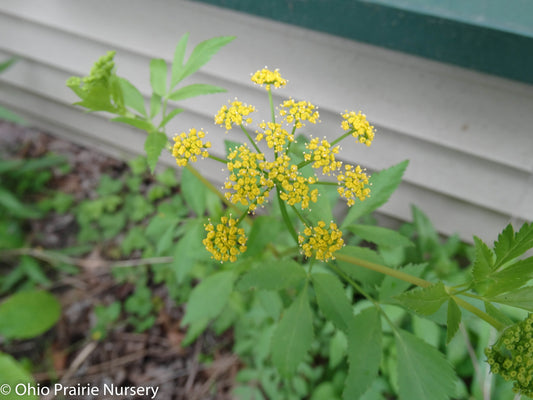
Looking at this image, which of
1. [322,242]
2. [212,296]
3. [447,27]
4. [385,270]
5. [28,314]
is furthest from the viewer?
[28,314]

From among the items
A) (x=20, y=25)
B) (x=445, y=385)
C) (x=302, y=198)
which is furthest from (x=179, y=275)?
(x=20, y=25)

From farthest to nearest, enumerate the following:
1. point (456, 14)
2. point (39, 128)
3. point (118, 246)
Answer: point (39, 128) < point (118, 246) < point (456, 14)

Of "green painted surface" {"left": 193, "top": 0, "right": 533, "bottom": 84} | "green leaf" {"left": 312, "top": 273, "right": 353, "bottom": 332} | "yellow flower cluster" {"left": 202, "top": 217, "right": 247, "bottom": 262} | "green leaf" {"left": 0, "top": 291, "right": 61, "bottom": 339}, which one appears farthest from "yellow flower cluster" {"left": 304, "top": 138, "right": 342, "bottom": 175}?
"green leaf" {"left": 0, "top": 291, "right": 61, "bottom": 339}

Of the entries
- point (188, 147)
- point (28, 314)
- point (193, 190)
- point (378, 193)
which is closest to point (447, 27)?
point (378, 193)

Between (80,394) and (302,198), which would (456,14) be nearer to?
(302,198)

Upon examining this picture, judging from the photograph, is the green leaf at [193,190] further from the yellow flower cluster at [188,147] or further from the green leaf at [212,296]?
the yellow flower cluster at [188,147]

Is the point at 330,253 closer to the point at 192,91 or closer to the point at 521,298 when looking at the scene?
the point at 521,298
